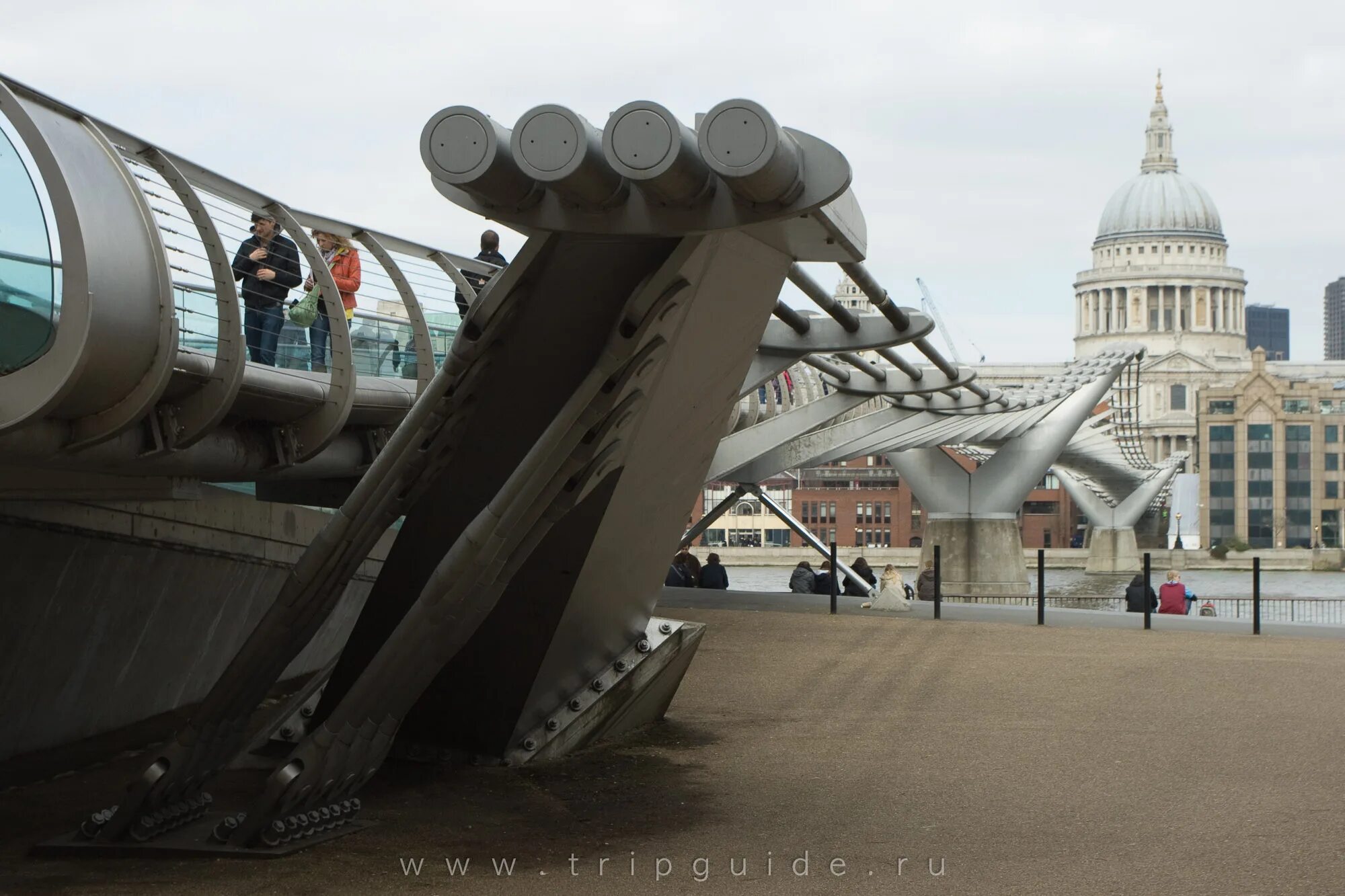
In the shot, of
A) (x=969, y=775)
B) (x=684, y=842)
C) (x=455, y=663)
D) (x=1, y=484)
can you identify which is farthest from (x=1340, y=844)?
(x=1, y=484)

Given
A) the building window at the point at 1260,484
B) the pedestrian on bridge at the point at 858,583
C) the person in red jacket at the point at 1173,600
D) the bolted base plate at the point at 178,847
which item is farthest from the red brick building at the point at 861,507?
the bolted base plate at the point at 178,847

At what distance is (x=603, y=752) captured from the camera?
33.1 ft

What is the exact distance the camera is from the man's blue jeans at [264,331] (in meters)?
9.13

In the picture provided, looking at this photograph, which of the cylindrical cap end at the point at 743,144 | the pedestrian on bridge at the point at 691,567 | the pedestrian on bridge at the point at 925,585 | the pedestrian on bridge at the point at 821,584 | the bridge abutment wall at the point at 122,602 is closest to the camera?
the cylindrical cap end at the point at 743,144

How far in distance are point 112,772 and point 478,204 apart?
4966mm

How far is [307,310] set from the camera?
9508 mm

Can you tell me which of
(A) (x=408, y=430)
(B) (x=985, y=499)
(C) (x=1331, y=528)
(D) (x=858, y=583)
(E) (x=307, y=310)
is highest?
(C) (x=1331, y=528)

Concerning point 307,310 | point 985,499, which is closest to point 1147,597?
point 307,310

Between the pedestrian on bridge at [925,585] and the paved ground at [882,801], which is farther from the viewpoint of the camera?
the pedestrian on bridge at [925,585]

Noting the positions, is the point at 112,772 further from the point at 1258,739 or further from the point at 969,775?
the point at 1258,739

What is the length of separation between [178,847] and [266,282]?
10.5 ft

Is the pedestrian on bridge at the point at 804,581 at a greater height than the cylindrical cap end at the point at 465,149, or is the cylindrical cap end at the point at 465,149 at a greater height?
the cylindrical cap end at the point at 465,149

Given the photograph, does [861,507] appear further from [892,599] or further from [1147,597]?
[1147,597]

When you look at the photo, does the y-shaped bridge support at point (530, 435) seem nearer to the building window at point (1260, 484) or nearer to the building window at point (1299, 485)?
the building window at point (1260, 484)
